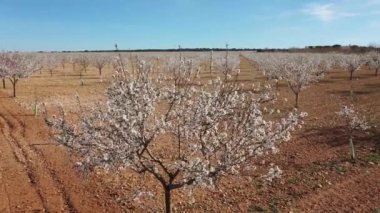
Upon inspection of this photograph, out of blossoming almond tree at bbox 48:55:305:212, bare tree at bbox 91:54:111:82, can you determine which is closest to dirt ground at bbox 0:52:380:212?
blossoming almond tree at bbox 48:55:305:212

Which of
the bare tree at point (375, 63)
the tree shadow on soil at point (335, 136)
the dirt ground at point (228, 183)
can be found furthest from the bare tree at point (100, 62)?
the bare tree at point (375, 63)

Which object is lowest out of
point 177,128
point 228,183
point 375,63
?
point 228,183

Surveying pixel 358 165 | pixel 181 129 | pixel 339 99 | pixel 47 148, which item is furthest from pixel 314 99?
pixel 181 129

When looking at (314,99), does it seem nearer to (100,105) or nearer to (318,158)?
(318,158)

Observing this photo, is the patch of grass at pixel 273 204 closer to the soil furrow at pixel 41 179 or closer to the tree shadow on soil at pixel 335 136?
the soil furrow at pixel 41 179

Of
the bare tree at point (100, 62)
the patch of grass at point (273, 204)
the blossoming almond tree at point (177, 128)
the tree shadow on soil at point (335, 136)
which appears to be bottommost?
the patch of grass at point (273, 204)

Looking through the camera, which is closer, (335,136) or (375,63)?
(335,136)

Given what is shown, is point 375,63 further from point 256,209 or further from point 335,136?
point 256,209

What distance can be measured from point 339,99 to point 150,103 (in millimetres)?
33972

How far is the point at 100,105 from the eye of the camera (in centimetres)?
1198

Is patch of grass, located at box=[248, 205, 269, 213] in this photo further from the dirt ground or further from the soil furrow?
the soil furrow

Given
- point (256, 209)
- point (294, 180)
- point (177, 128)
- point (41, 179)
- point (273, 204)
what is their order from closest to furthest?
point (177, 128)
point (256, 209)
point (273, 204)
point (294, 180)
point (41, 179)

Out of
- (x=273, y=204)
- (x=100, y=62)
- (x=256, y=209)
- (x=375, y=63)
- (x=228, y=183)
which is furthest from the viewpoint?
(x=100, y=62)

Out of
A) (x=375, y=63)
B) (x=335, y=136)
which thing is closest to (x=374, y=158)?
(x=335, y=136)
